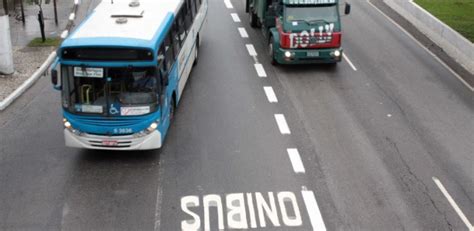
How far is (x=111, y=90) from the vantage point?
1276 cm

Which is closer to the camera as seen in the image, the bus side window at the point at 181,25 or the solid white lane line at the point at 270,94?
the bus side window at the point at 181,25

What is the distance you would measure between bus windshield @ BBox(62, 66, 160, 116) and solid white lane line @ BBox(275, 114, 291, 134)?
4.10 meters

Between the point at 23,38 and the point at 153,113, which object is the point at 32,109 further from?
the point at 23,38

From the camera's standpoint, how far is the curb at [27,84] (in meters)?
16.9

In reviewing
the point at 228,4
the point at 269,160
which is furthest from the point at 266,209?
the point at 228,4

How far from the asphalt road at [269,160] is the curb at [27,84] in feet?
0.79

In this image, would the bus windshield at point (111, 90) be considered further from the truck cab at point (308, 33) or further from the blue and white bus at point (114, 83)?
the truck cab at point (308, 33)

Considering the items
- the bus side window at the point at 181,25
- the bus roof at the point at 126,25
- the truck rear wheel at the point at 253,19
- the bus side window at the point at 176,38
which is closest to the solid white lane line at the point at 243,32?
the truck rear wheel at the point at 253,19

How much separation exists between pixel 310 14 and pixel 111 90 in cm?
887

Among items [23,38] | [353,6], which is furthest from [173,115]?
[353,6]

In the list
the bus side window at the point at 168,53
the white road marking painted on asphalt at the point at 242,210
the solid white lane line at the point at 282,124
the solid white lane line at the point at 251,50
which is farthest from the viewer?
the solid white lane line at the point at 251,50

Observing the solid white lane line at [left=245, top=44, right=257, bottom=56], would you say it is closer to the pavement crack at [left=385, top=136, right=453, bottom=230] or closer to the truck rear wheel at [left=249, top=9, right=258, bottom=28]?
the truck rear wheel at [left=249, top=9, right=258, bottom=28]

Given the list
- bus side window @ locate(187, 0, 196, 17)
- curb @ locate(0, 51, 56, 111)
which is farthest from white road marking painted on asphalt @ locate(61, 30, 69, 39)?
bus side window @ locate(187, 0, 196, 17)

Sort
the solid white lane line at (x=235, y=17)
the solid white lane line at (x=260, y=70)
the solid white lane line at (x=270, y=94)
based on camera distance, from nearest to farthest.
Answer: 1. the solid white lane line at (x=270, y=94)
2. the solid white lane line at (x=260, y=70)
3. the solid white lane line at (x=235, y=17)
